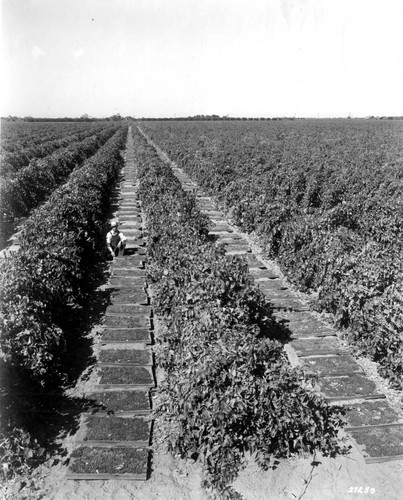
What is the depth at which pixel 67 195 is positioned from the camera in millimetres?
13805

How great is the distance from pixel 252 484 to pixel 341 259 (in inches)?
209

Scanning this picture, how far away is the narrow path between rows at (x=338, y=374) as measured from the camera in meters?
5.59

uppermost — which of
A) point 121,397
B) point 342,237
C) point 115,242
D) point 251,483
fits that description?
point 342,237

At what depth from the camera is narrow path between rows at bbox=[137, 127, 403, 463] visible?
5594mm

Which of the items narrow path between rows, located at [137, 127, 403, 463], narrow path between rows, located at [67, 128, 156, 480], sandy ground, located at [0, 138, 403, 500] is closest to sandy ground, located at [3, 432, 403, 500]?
sandy ground, located at [0, 138, 403, 500]

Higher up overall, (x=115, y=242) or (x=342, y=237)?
(x=342, y=237)

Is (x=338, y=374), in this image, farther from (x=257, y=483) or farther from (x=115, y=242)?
(x=115, y=242)

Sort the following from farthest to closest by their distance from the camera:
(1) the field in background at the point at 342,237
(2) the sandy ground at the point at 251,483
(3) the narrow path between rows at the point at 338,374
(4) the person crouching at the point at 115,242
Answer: (4) the person crouching at the point at 115,242 → (1) the field in background at the point at 342,237 → (3) the narrow path between rows at the point at 338,374 → (2) the sandy ground at the point at 251,483

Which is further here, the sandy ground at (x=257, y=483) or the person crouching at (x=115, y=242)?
the person crouching at (x=115, y=242)

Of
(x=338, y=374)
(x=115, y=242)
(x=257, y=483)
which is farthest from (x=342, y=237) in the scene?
(x=115, y=242)

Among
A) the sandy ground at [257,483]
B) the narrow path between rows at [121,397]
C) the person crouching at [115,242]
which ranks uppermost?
the person crouching at [115,242]

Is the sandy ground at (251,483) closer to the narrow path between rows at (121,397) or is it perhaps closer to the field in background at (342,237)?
the narrow path between rows at (121,397)

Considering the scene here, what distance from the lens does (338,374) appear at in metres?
7.07

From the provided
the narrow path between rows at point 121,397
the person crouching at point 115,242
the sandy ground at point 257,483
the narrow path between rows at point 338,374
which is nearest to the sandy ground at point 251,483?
the sandy ground at point 257,483
